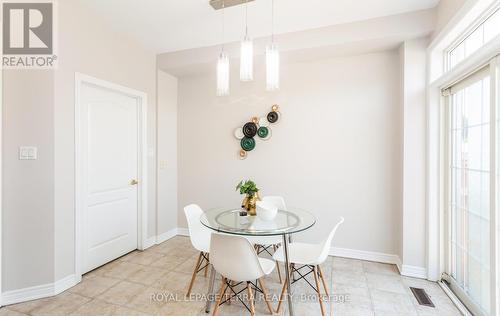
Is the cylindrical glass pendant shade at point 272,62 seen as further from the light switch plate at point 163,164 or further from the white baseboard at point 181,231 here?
the white baseboard at point 181,231

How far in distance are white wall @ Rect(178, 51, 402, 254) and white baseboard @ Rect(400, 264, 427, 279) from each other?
29 centimetres

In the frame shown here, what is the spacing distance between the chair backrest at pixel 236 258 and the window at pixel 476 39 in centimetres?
216

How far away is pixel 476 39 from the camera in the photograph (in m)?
1.86

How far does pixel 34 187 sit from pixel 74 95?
91 centimetres

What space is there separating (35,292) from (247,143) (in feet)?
8.47

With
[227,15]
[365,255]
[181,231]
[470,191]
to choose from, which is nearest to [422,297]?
[365,255]

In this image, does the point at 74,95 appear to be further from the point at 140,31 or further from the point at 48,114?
the point at 140,31

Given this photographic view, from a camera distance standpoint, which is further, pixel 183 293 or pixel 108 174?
pixel 108 174

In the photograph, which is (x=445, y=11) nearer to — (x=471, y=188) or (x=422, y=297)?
(x=471, y=188)

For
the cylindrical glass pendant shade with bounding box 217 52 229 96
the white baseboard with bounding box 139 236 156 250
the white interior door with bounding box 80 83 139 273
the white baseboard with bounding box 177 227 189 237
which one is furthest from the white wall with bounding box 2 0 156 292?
the white baseboard with bounding box 177 227 189 237

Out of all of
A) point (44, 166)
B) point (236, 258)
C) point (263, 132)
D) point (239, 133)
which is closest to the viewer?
point (236, 258)

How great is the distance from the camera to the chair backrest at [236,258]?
1.51 m

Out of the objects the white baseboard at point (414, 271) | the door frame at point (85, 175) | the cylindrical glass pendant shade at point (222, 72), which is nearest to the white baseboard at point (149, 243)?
the door frame at point (85, 175)

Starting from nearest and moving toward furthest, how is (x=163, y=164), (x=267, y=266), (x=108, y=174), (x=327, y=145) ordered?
1. (x=267, y=266)
2. (x=108, y=174)
3. (x=327, y=145)
4. (x=163, y=164)
